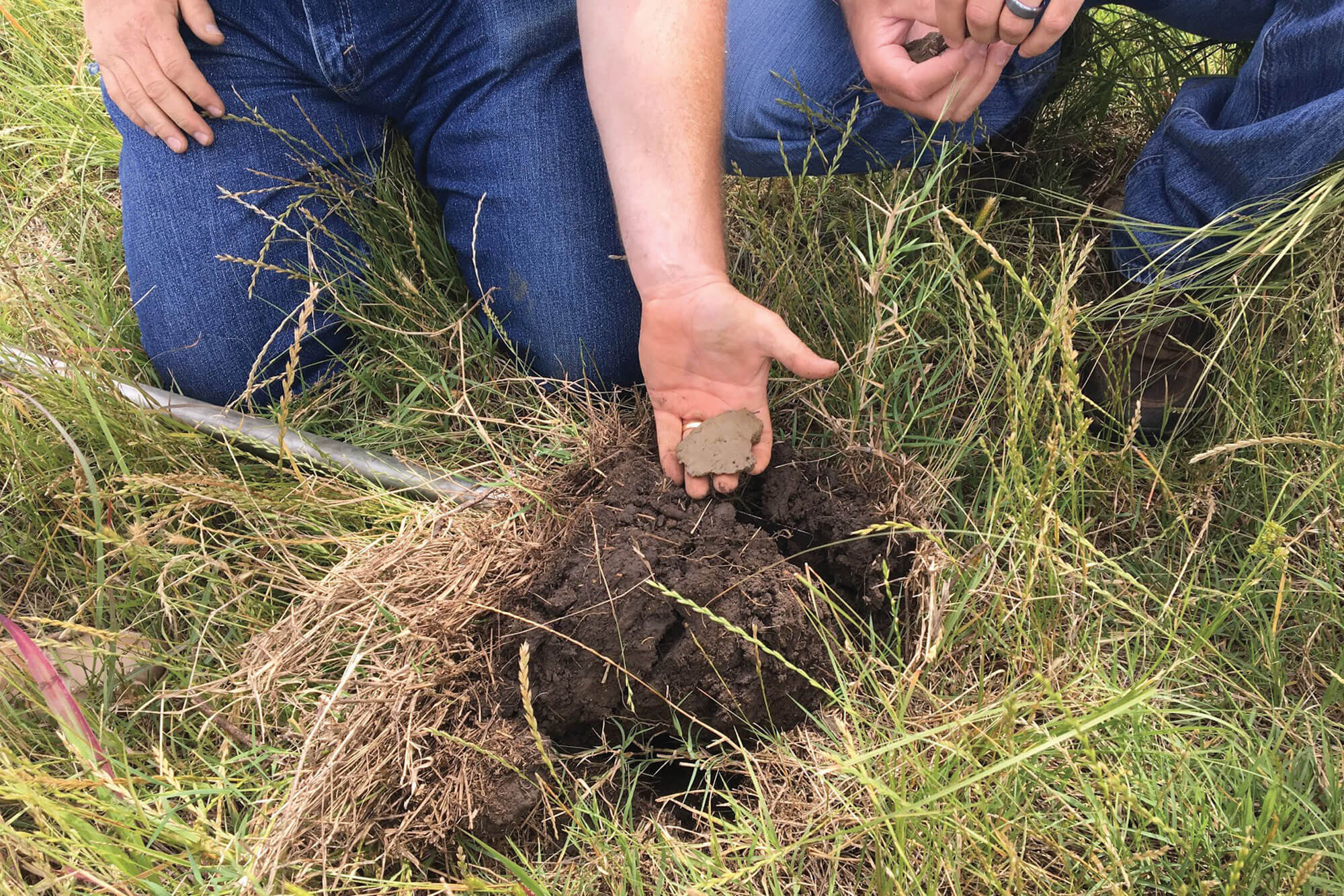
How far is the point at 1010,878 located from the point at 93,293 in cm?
226

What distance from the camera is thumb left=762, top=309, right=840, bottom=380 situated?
1.39 metres

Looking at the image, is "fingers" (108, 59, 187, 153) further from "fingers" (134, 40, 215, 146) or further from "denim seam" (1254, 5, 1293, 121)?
"denim seam" (1254, 5, 1293, 121)

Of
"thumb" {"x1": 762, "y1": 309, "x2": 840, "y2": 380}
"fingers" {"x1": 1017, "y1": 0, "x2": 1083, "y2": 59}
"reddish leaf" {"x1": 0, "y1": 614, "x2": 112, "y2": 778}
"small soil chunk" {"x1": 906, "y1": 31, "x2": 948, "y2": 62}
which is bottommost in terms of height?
"reddish leaf" {"x1": 0, "y1": 614, "x2": 112, "y2": 778}

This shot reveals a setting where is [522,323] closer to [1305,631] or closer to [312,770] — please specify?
[312,770]

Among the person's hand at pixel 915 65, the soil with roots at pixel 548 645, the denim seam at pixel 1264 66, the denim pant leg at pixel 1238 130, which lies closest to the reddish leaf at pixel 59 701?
the soil with roots at pixel 548 645

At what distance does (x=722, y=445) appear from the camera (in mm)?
1485

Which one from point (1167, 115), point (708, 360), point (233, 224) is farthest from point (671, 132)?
point (233, 224)

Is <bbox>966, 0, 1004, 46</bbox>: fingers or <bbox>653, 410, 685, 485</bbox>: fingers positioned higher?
<bbox>966, 0, 1004, 46</bbox>: fingers

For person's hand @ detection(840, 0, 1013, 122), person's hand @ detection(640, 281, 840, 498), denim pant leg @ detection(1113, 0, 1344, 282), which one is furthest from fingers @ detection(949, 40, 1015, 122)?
person's hand @ detection(640, 281, 840, 498)

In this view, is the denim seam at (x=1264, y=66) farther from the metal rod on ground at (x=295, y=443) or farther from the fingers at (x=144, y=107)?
the fingers at (x=144, y=107)

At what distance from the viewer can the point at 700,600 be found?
1354mm

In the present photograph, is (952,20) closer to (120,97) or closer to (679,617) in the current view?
(679,617)

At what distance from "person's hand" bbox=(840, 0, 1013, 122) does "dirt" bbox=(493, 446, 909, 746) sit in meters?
0.74

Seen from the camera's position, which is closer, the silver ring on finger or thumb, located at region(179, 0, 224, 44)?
the silver ring on finger
